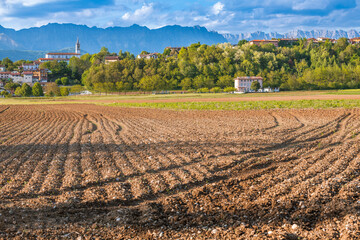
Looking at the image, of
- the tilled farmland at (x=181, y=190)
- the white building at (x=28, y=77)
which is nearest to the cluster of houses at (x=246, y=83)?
the white building at (x=28, y=77)

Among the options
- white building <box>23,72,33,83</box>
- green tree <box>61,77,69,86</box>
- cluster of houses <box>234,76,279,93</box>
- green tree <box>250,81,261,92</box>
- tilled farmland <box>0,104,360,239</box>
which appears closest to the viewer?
tilled farmland <box>0,104,360,239</box>

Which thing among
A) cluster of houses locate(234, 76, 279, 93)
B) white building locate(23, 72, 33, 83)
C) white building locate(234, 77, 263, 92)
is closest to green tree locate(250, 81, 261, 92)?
cluster of houses locate(234, 76, 279, 93)

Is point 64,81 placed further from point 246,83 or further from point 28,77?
point 246,83

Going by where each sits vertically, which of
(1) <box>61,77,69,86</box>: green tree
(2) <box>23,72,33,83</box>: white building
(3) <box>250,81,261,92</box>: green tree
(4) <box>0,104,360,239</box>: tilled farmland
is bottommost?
(4) <box>0,104,360,239</box>: tilled farmland

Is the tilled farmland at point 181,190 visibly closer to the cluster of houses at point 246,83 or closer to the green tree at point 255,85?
the green tree at point 255,85

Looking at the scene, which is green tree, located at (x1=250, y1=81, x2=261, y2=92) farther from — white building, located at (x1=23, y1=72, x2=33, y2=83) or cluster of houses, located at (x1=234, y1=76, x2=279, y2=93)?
white building, located at (x1=23, y1=72, x2=33, y2=83)

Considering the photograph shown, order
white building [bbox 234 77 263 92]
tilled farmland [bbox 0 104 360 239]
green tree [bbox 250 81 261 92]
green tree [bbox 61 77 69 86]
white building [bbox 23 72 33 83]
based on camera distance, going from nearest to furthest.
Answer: tilled farmland [bbox 0 104 360 239] → green tree [bbox 250 81 261 92] → white building [bbox 234 77 263 92] → green tree [bbox 61 77 69 86] → white building [bbox 23 72 33 83]

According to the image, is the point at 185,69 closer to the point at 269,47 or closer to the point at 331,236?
the point at 269,47

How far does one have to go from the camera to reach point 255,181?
11188 millimetres

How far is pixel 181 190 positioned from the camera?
1064cm

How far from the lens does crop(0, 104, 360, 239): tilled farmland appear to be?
765 cm

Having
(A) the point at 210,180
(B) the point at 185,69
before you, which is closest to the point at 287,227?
(A) the point at 210,180

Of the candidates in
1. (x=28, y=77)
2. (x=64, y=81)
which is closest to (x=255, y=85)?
(x=64, y=81)

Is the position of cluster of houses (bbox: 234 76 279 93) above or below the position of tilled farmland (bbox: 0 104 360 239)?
above
